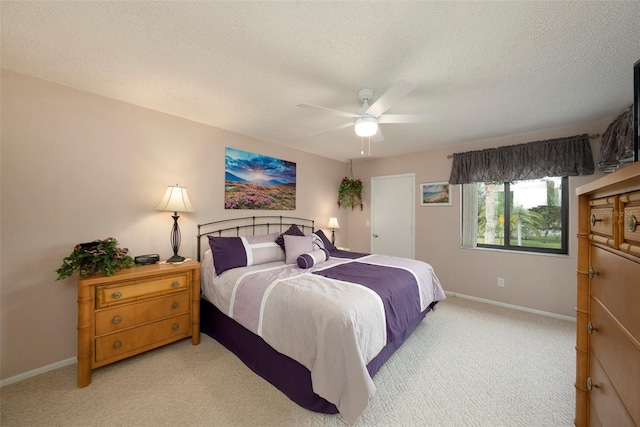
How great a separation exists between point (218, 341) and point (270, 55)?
109 inches

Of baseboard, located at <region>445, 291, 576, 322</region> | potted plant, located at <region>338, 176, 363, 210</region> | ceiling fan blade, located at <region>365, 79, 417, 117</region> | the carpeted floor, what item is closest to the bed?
the carpeted floor

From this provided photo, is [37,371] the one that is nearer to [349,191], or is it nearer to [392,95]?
[392,95]

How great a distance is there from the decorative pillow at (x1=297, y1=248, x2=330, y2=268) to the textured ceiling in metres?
1.64

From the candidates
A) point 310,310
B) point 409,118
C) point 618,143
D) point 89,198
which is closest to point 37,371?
point 89,198

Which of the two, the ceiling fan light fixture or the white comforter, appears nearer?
the white comforter

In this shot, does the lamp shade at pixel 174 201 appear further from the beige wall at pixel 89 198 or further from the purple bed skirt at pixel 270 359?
the purple bed skirt at pixel 270 359

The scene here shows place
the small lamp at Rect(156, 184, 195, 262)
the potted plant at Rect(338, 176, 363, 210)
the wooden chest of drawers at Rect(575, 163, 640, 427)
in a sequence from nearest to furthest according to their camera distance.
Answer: the wooden chest of drawers at Rect(575, 163, 640, 427), the small lamp at Rect(156, 184, 195, 262), the potted plant at Rect(338, 176, 363, 210)

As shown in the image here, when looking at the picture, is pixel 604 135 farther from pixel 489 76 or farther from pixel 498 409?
pixel 498 409

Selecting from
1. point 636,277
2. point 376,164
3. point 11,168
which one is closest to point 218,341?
point 11,168

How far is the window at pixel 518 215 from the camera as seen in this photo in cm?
319

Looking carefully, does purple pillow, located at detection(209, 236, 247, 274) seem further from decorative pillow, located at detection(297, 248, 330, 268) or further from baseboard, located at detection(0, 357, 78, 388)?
baseboard, located at detection(0, 357, 78, 388)

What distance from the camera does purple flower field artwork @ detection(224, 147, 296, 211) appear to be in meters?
3.28

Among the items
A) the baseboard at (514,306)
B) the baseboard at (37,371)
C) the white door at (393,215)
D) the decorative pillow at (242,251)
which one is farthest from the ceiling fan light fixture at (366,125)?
the baseboard at (37,371)

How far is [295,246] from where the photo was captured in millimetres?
2947
